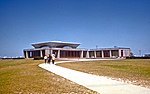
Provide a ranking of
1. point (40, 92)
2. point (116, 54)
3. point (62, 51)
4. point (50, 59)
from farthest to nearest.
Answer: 1. point (116, 54)
2. point (62, 51)
3. point (50, 59)
4. point (40, 92)

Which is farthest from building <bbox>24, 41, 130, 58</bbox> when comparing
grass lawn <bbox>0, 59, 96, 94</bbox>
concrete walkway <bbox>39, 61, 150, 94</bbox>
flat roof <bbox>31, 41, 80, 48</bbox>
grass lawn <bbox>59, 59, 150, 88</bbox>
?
concrete walkway <bbox>39, 61, 150, 94</bbox>

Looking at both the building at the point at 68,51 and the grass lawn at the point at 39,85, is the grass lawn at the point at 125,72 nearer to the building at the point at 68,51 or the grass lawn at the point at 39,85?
the grass lawn at the point at 39,85

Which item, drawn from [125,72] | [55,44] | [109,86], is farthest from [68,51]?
[109,86]

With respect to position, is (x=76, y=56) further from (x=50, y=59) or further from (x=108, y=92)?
(x=108, y=92)

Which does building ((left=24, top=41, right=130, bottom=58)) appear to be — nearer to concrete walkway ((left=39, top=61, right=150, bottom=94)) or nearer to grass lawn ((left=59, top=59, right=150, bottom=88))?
grass lawn ((left=59, top=59, right=150, bottom=88))

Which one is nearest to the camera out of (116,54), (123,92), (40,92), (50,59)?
(123,92)

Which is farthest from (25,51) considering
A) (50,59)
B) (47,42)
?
(50,59)

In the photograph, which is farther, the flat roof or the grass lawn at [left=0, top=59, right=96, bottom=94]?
the flat roof

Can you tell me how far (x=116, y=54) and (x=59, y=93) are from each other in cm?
9205

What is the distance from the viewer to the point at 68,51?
97750mm

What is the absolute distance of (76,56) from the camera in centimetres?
10019

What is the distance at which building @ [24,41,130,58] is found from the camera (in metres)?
92.8

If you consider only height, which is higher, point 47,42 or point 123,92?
point 47,42

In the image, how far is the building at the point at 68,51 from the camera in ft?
304
